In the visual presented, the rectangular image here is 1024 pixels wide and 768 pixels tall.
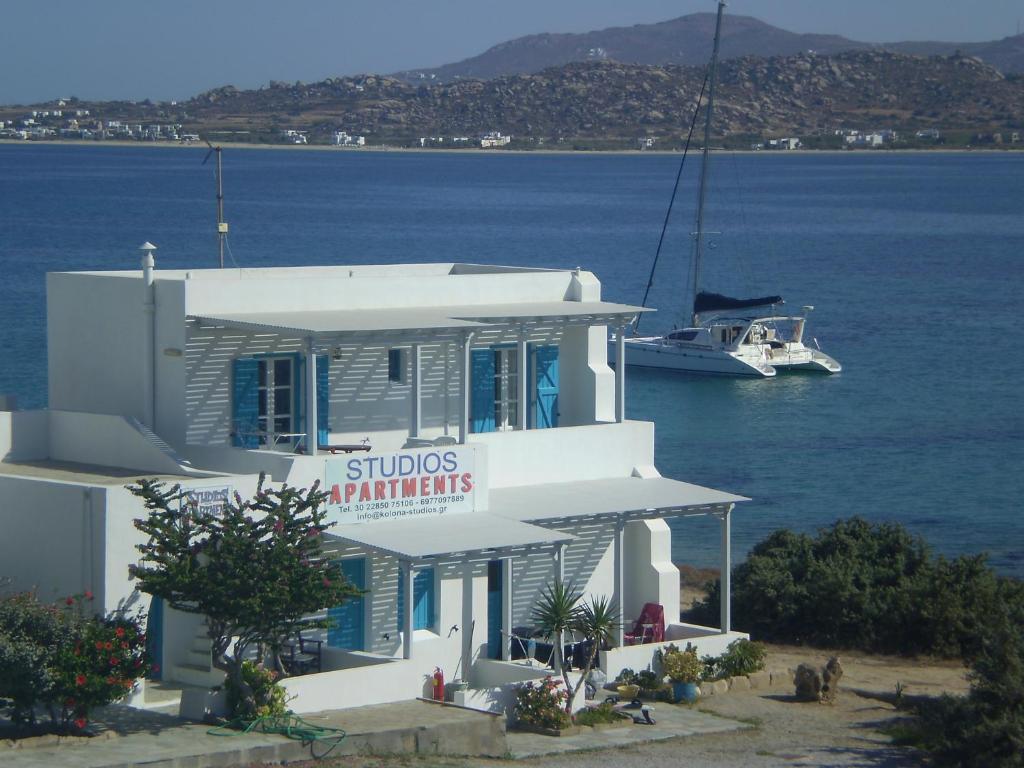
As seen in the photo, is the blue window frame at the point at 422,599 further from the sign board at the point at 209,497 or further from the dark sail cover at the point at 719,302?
the dark sail cover at the point at 719,302

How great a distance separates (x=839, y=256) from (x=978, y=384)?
1914 inches

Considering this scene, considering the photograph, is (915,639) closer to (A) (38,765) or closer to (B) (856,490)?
(A) (38,765)

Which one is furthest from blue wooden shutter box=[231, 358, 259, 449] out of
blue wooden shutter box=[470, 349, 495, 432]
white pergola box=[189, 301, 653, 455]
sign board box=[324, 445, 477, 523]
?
blue wooden shutter box=[470, 349, 495, 432]

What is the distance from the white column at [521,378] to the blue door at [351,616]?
4.53 meters

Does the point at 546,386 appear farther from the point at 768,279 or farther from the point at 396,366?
the point at 768,279

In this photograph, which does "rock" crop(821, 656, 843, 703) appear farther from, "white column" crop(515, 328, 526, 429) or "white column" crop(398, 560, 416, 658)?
"white column" crop(515, 328, 526, 429)

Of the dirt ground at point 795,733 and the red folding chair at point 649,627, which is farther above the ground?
the red folding chair at point 649,627

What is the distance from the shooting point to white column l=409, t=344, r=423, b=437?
75.5 ft

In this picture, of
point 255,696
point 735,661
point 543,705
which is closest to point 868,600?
point 735,661

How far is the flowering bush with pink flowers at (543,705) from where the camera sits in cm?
2044

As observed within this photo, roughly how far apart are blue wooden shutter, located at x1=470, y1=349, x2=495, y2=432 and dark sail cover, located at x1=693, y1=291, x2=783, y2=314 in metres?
42.6

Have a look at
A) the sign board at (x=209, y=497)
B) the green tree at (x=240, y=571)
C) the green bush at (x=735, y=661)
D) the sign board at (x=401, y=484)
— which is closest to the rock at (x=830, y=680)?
the green bush at (x=735, y=661)

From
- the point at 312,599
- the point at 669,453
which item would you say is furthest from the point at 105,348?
the point at 669,453

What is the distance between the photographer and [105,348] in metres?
23.5
